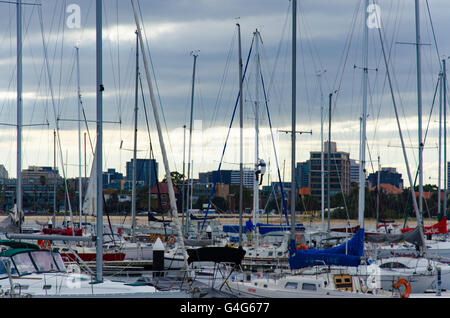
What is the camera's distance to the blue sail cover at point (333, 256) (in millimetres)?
28109

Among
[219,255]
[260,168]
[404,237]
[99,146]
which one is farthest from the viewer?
[260,168]

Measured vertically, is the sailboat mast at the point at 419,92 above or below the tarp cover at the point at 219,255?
above

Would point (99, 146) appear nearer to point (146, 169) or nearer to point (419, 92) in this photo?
point (419, 92)

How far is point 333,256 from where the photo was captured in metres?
28.3

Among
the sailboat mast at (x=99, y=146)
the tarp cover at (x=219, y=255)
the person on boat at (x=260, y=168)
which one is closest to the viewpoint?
the sailboat mast at (x=99, y=146)

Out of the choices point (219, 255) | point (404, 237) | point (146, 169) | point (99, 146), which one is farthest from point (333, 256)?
point (146, 169)

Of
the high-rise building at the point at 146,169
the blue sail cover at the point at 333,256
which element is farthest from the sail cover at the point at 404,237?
the high-rise building at the point at 146,169

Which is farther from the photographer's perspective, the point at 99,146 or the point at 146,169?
the point at 146,169

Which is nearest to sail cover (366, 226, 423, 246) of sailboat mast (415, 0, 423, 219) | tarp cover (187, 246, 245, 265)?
sailboat mast (415, 0, 423, 219)

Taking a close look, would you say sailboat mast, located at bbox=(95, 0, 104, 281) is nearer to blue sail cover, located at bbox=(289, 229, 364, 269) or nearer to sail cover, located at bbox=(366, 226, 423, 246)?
blue sail cover, located at bbox=(289, 229, 364, 269)

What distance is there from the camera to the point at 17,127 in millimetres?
34375

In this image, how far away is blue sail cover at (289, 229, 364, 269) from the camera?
28.1 metres

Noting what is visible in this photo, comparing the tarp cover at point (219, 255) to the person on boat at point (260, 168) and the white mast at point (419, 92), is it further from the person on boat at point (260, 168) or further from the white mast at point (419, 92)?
the person on boat at point (260, 168)
